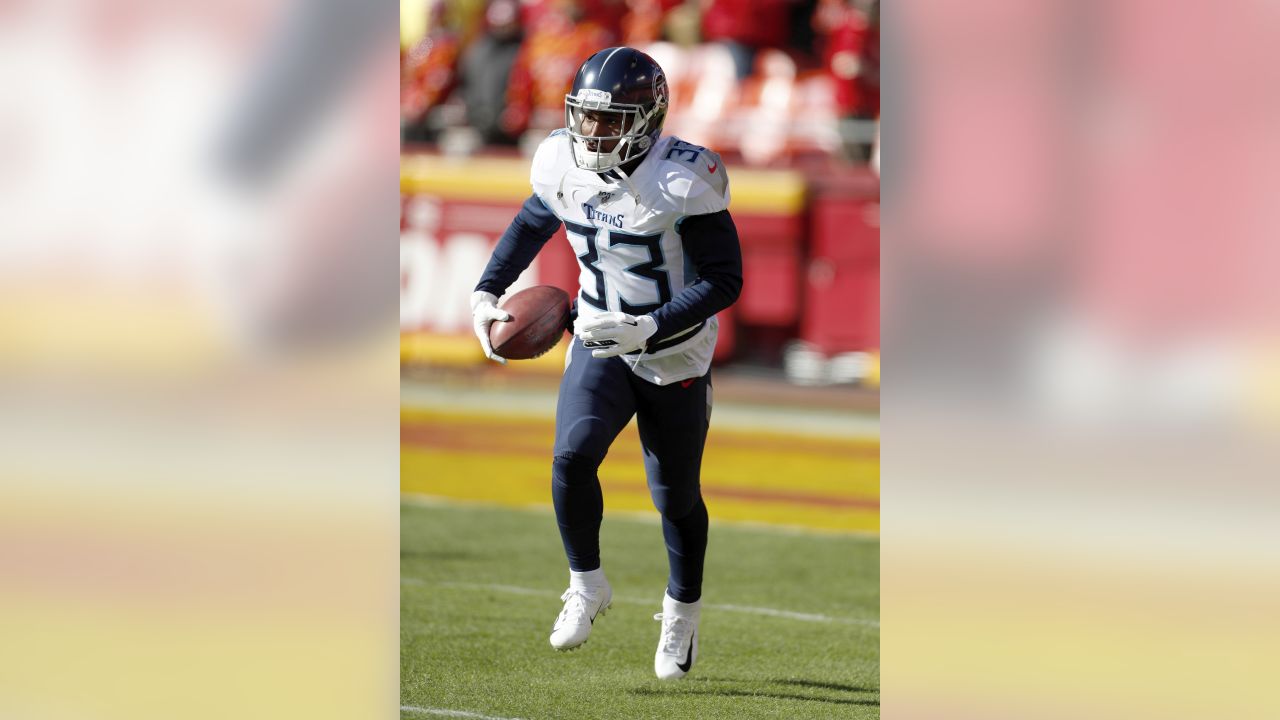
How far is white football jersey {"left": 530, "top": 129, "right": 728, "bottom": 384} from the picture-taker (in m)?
3.80

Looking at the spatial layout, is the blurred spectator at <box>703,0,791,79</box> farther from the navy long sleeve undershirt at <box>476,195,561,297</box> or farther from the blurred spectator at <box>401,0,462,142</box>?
the navy long sleeve undershirt at <box>476,195,561,297</box>

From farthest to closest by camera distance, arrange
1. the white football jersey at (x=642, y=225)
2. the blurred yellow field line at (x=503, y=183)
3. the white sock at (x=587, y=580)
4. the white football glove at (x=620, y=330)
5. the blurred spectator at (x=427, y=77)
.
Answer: the blurred spectator at (x=427, y=77) < the blurred yellow field line at (x=503, y=183) < the white sock at (x=587, y=580) < the white football jersey at (x=642, y=225) < the white football glove at (x=620, y=330)

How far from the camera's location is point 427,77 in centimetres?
1428

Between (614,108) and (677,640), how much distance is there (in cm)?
136

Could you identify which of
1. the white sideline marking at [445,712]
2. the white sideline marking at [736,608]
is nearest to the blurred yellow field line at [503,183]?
the white sideline marking at [736,608]

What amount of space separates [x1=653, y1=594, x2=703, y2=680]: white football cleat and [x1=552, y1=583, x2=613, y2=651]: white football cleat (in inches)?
8.4

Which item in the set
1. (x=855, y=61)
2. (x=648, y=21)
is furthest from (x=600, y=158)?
(x=648, y=21)

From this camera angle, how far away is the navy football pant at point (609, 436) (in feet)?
12.8

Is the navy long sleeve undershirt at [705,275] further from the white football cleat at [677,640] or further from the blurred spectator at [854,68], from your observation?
the blurred spectator at [854,68]

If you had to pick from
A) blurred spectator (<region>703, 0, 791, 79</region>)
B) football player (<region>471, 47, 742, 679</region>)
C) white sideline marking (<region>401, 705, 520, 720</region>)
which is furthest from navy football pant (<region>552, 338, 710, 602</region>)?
blurred spectator (<region>703, 0, 791, 79</region>)

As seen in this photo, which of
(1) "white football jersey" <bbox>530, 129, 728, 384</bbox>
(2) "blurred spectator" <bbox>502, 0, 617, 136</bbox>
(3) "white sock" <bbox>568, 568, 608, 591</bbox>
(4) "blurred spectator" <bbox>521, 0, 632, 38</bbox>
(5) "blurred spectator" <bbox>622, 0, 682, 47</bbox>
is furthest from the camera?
(4) "blurred spectator" <bbox>521, 0, 632, 38</bbox>
